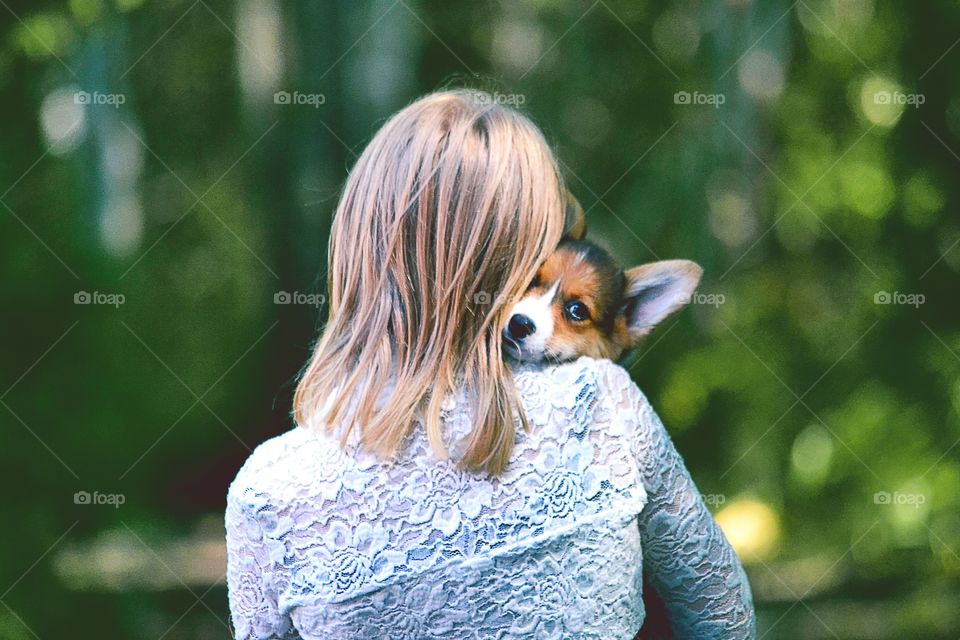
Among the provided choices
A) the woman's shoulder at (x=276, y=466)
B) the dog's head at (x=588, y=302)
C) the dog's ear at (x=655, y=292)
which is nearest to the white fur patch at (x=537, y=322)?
the dog's head at (x=588, y=302)

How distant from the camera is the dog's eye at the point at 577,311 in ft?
5.77

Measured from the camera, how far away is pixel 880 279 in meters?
3.33

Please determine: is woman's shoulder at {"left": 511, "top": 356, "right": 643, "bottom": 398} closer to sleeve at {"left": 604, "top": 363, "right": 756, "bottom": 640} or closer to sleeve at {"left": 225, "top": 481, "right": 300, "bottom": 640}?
sleeve at {"left": 604, "top": 363, "right": 756, "bottom": 640}

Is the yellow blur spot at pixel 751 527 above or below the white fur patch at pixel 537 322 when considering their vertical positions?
below

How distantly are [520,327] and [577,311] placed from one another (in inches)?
9.6

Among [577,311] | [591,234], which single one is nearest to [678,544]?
[577,311]

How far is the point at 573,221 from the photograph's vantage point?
5.16 feet

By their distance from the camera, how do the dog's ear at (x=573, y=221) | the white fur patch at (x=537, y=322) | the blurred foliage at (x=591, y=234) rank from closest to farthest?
the dog's ear at (x=573, y=221), the white fur patch at (x=537, y=322), the blurred foliage at (x=591, y=234)

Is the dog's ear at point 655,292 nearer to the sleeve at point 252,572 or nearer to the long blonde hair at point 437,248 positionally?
the long blonde hair at point 437,248

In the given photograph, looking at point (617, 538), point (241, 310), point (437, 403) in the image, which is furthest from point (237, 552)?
point (241, 310)

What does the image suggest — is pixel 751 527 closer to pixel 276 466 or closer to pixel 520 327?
pixel 520 327

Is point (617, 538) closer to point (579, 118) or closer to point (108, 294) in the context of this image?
point (108, 294)

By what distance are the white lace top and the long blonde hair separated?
0.07 meters

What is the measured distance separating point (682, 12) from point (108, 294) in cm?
239
